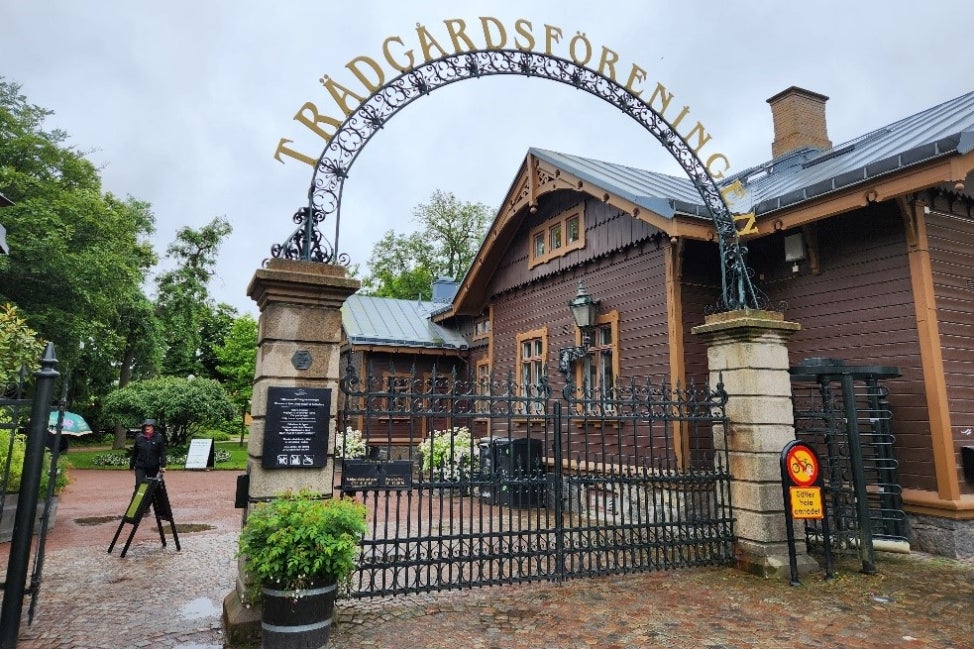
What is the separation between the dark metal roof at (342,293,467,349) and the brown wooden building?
188 inches

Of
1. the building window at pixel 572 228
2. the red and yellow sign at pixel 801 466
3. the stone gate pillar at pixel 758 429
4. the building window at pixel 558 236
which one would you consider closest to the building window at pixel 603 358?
the building window at pixel 558 236

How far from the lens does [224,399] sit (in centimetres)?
2322

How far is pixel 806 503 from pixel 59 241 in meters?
23.7

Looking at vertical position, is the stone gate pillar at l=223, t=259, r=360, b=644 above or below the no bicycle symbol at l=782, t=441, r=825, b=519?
above

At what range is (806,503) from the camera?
636cm

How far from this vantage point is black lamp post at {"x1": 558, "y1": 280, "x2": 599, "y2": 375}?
38.4 feet

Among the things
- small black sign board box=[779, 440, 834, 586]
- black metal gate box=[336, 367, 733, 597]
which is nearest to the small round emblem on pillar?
black metal gate box=[336, 367, 733, 597]

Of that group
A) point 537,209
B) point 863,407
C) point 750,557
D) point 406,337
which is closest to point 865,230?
point 863,407

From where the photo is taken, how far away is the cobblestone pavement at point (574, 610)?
4633mm

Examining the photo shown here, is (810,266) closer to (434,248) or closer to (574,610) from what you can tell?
(574,610)

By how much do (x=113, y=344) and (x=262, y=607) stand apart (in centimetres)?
2672

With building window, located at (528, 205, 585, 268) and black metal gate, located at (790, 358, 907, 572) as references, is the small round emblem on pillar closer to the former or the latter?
black metal gate, located at (790, 358, 907, 572)

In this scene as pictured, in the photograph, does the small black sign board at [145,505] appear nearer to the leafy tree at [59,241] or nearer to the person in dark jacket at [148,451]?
the person in dark jacket at [148,451]

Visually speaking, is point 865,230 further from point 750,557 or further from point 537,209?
point 537,209
